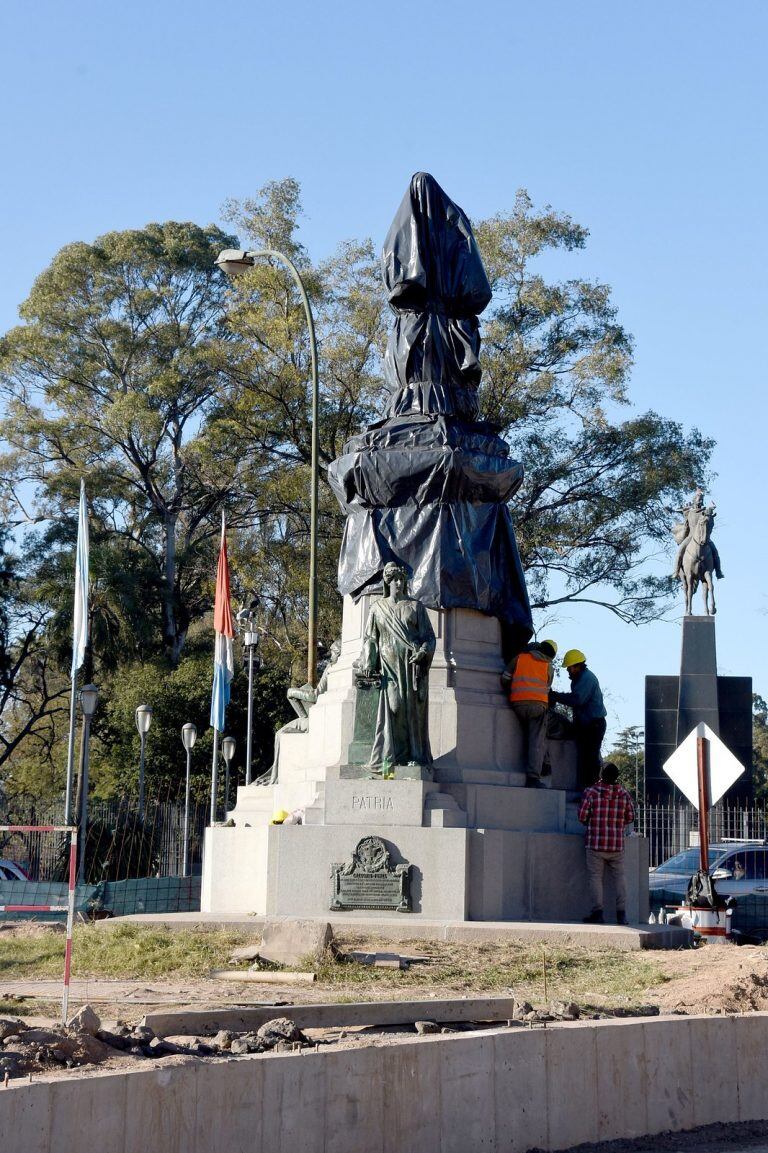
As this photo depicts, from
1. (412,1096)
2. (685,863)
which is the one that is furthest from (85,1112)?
(685,863)

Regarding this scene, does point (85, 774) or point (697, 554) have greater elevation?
point (697, 554)

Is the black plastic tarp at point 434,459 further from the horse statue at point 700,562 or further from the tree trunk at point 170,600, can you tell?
the tree trunk at point 170,600

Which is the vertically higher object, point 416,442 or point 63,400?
point 63,400

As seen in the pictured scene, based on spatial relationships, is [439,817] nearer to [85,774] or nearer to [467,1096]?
[467,1096]

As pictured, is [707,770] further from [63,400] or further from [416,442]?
[63,400]

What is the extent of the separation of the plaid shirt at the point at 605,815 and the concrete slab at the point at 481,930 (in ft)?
3.09

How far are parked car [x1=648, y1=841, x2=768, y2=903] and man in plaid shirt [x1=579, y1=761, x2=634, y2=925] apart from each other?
4.33m

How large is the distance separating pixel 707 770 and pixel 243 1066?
8.61 metres

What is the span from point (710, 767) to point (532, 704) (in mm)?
2907

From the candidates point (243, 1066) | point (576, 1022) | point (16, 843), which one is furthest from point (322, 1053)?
point (16, 843)

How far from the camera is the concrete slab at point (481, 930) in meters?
13.3

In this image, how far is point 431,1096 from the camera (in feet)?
21.9

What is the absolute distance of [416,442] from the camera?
18.1m

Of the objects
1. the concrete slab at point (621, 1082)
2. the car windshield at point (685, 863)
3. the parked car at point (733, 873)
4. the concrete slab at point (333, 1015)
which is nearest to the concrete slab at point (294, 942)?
the concrete slab at point (333, 1015)
